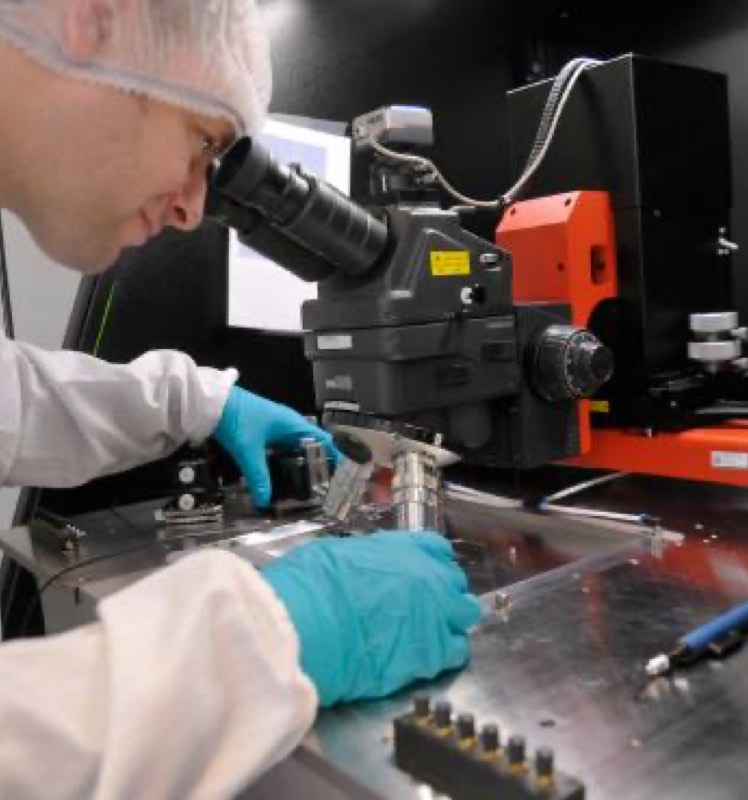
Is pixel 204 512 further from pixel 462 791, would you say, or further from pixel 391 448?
pixel 462 791

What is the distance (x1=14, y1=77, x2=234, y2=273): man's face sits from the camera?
2.15 ft

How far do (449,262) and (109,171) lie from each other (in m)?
0.38

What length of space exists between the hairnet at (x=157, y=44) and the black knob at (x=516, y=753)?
563 millimetres

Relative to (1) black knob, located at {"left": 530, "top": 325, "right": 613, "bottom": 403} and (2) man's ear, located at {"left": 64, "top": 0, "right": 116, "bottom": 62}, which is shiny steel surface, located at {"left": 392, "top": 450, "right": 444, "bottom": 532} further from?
(2) man's ear, located at {"left": 64, "top": 0, "right": 116, "bottom": 62}

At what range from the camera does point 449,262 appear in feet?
3.01

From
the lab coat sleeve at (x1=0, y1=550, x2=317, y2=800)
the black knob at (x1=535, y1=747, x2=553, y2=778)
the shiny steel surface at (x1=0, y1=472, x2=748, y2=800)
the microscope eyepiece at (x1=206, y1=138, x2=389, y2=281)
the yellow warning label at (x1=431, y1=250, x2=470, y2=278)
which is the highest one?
the microscope eyepiece at (x1=206, y1=138, x2=389, y2=281)

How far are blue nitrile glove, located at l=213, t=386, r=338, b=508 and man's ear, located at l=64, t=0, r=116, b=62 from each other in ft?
2.15

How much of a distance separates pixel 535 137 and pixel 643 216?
0.24 m

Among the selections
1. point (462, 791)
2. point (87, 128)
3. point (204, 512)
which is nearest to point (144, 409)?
point (204, 512)

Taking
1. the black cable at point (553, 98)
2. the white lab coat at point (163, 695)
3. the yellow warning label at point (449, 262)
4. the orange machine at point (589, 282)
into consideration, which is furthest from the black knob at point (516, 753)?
the black cable at point (553, 98)

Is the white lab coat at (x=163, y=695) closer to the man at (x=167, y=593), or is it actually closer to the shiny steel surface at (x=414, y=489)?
the man at (x=167, y=593)

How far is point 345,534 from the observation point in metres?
1.04

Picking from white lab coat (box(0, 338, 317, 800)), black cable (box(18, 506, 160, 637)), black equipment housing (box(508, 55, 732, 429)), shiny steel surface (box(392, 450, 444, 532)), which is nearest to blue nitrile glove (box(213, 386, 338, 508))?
black cable (box(18, 506, 160, 637))

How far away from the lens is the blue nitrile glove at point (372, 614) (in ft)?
1.98
